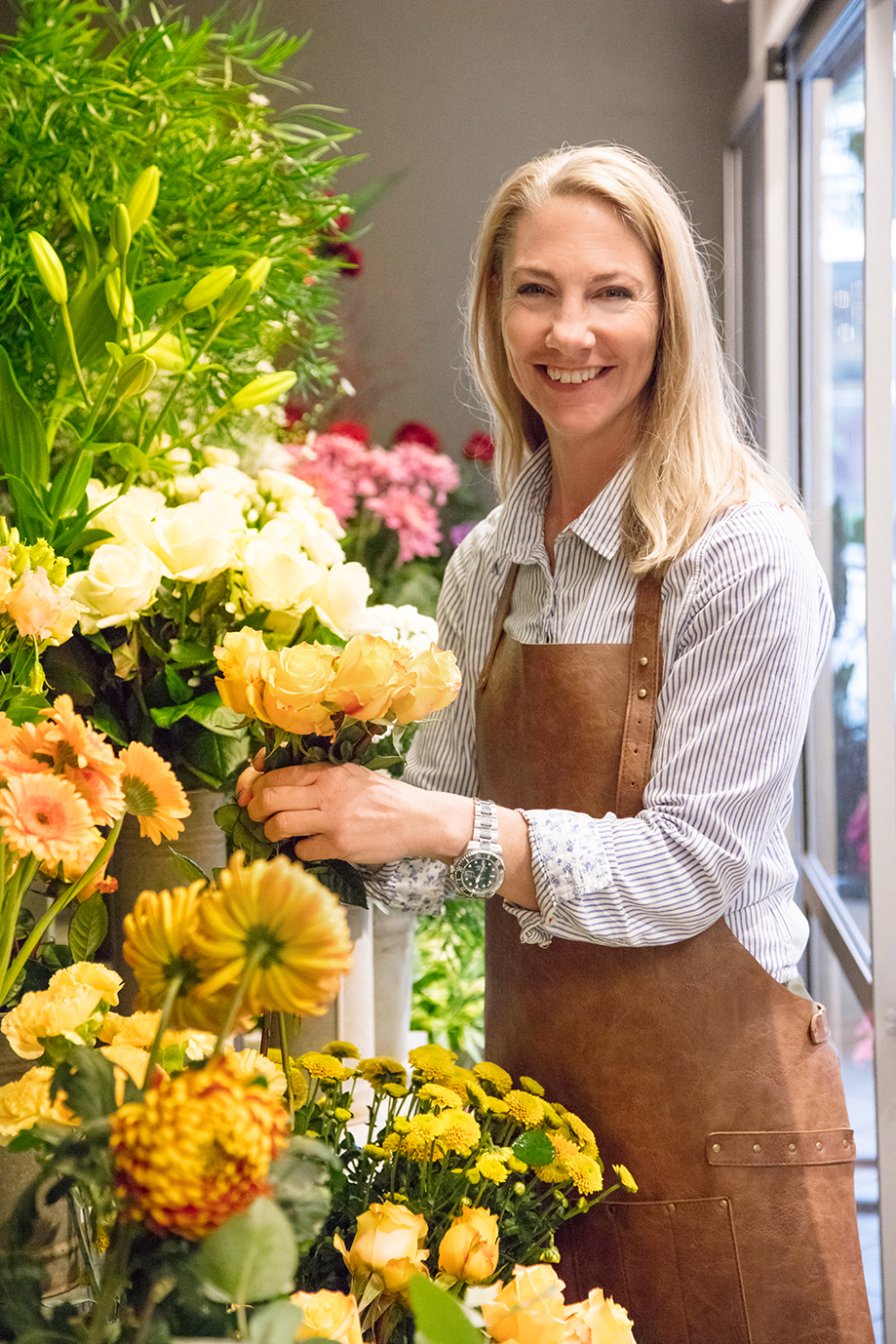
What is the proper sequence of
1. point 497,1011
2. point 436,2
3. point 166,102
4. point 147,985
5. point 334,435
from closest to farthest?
point 147,985, point 497,1011, point 166,102, point 334,435, point 436,2

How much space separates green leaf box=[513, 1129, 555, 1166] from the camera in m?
0.69

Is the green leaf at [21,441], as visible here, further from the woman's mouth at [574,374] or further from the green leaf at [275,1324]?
the green leaf at [275,1324]

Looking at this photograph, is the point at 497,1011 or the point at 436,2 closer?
the point at 497,1011

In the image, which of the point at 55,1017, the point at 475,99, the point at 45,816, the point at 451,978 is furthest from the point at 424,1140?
the point at 475,99

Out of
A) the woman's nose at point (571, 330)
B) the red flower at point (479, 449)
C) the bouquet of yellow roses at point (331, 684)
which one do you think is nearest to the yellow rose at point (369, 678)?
the bouquet of yellow roses at point (331, 684)

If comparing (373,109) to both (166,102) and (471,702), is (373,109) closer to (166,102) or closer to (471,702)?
(166,102)

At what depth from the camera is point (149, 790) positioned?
474 millimetres

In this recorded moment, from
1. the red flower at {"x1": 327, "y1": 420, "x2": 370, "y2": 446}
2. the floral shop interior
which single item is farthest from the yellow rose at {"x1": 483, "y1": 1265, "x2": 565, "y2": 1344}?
the red flower at {"x1": 327, "y1": 420, "x2": 370, "y2": 446}

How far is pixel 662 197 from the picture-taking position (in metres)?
0.98

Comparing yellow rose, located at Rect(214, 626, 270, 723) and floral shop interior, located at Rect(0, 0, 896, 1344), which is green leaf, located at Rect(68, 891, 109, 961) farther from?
yellow rose, located at Rect(214, 626, 270, 723)

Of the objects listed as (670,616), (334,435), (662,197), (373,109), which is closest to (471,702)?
(670,616)

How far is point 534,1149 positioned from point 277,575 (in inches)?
17.6

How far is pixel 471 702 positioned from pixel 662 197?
0.47 meters

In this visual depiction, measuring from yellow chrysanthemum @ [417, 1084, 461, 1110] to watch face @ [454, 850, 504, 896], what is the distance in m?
0.16
